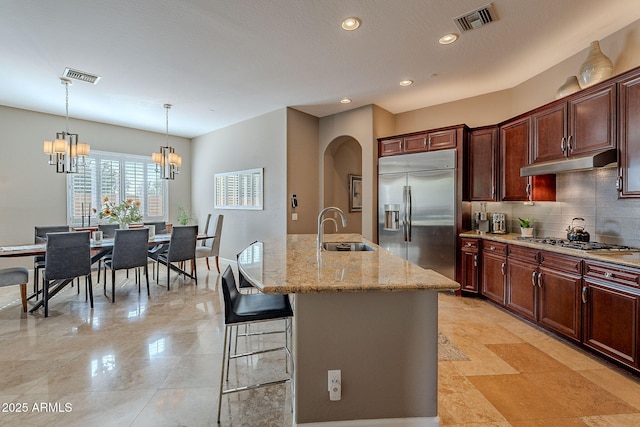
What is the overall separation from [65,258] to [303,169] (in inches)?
139

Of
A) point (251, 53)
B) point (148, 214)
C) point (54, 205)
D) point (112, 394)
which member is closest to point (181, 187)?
point (148, 214)

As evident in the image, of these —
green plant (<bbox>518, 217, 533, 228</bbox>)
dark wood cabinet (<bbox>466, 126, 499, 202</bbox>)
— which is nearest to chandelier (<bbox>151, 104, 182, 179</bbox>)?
dark wood cabinet (<bbox>466, 126, 499, 202</bbox>)

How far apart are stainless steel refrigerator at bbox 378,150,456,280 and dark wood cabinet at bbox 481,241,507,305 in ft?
1.32

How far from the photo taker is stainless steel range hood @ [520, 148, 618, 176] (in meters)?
2.54

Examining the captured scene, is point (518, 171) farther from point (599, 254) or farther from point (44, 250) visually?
point (44, 250)

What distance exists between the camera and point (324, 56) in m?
3.30

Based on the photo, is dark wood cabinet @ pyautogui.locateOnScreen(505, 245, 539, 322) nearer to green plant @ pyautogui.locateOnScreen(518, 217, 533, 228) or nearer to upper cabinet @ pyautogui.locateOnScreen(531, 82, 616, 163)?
green plant @ pyautogui.locateOnScreen(518, 217, 533, 228)

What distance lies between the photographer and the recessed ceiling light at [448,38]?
9.47 ft

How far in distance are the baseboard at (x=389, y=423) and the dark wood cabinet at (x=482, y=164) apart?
3198mm

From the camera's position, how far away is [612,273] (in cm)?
231

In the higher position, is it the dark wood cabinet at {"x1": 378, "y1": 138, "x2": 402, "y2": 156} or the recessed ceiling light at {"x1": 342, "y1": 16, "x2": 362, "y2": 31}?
the recessed ceiling light at {"x1": 342, "y1": 16, "x2": 362, "y2": 31}

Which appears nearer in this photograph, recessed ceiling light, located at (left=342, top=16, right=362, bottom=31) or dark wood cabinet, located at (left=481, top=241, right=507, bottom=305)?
recessed ceiling light, located at (left=342, top=16, right=362, bottom=31)

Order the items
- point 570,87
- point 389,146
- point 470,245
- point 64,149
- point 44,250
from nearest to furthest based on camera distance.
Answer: point 570,87
point 44,250
point 64,149
point 470,245
point 389,146

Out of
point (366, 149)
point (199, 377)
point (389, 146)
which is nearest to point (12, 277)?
point (199, 377)
